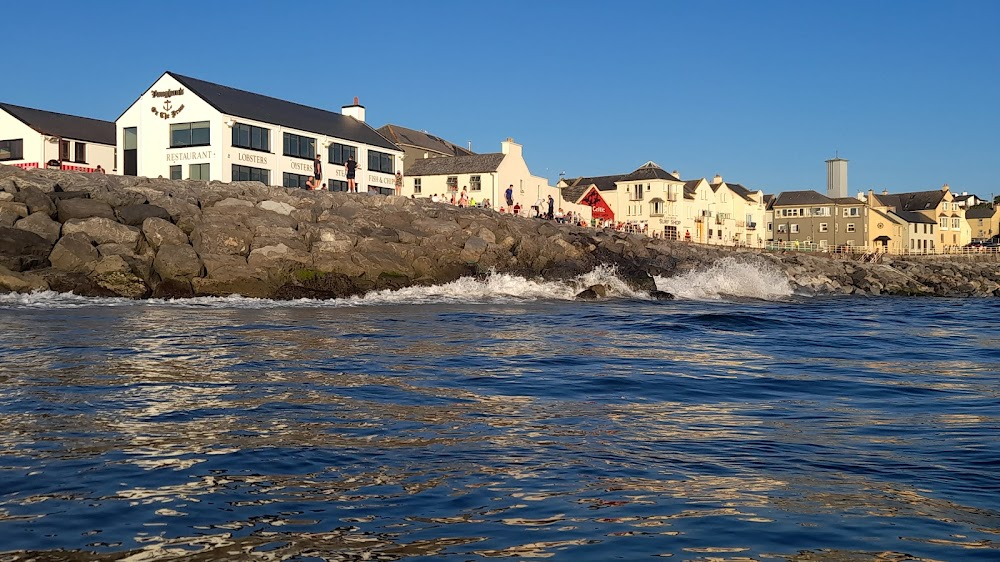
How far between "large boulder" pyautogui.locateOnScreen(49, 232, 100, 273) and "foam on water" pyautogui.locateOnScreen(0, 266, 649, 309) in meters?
1.32

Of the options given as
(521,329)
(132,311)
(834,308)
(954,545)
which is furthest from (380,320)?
(834,308)

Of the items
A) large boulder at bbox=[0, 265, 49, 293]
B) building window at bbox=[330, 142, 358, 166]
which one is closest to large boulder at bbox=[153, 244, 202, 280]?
large boulder at bbox=[0, 265, 49, 293]

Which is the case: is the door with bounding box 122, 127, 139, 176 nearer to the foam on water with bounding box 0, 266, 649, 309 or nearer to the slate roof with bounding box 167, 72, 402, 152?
the slate roof with bounding box 167, 72, 402, 152

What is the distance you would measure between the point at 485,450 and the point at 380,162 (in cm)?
5087

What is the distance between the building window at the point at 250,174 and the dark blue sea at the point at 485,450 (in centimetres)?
3153

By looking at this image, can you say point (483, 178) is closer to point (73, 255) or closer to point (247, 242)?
point (247, 242)

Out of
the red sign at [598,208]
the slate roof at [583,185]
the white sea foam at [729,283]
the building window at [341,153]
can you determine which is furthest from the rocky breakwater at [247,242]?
the slate roof at [583,185]

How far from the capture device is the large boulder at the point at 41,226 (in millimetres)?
26641

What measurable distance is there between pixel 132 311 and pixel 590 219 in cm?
4930

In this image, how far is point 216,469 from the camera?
6656mm

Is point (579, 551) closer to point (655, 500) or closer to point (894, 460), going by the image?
point (655, 500)

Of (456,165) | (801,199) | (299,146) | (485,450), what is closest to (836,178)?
(801,199)

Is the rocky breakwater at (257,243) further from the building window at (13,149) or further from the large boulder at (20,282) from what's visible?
the building window at (13,149)

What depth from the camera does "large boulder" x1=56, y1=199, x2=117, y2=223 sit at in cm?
2830
